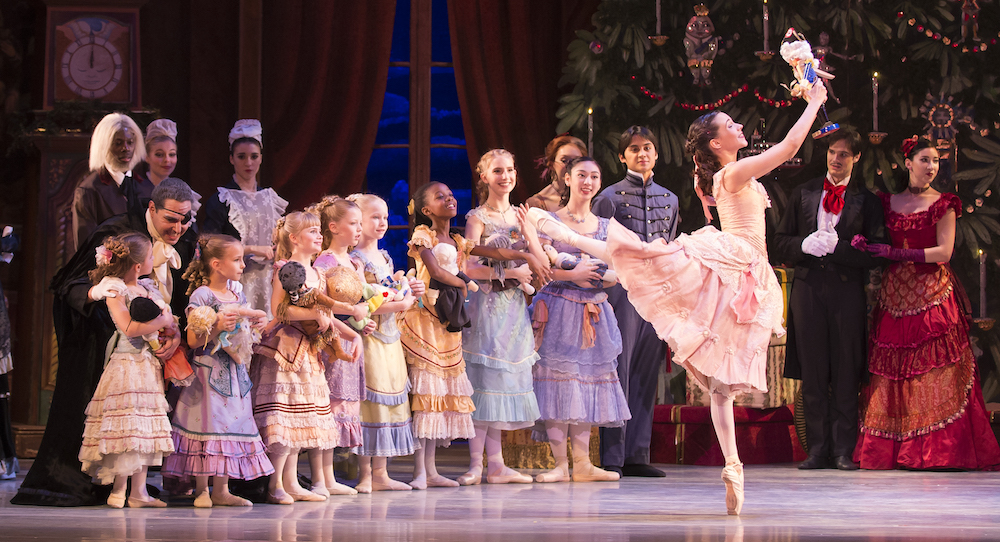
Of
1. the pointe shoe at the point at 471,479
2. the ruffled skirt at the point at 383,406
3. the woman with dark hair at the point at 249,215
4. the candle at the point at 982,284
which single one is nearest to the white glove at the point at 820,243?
the candle at the point at 982,284

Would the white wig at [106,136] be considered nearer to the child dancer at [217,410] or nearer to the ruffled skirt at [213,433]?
the child dancer at [217,410]

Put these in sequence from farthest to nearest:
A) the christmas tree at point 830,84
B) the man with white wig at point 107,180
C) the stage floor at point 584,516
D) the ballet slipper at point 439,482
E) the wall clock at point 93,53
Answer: the wall clock at point 93,53 → the christmas tree at point 830,84 → the ballet slipper at point 439,482 → the man with white wig at point 107,180 → the stage floor at point 584,516

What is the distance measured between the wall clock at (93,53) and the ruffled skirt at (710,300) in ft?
13.5

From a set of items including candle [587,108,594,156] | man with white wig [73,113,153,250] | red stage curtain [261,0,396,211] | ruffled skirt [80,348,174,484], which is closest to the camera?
ruffled skirt [80,348,174,484]

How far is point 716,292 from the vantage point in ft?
14.7

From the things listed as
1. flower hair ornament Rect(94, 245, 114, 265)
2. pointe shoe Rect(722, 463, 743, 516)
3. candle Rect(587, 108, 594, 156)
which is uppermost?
candle Rect(587, 108, 594, 156)

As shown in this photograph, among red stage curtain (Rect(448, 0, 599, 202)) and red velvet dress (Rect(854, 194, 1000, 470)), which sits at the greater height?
red stage curtain (Rect(448, 0, 599, 202))

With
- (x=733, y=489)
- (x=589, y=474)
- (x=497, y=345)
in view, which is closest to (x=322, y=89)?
(x=497, y=345)

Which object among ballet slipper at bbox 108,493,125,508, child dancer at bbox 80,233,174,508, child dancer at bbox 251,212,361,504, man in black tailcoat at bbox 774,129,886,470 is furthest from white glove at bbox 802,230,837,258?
ballet slipper at bbox 108,493,125,508

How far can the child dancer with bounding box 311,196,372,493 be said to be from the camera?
501 centimetres

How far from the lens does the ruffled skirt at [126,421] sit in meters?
4.45

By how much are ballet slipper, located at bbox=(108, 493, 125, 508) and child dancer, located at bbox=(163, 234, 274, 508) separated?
0.74ft

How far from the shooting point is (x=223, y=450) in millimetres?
4539

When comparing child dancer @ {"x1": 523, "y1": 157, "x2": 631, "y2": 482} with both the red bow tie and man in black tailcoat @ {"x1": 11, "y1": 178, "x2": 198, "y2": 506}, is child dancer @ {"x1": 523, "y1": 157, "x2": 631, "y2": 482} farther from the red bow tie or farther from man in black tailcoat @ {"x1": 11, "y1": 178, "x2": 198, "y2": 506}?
man in black tailcoat @ {"x1": 11, "y1": 178, "x2": 198, "y2": 506}
